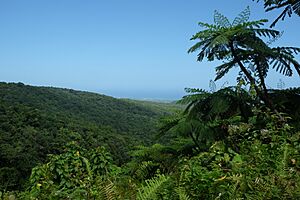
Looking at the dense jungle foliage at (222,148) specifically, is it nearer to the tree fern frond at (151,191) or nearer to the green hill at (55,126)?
the tree fern frond at (151,191)

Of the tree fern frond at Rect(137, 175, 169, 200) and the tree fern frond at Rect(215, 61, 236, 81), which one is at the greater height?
the tree fern frond at Rect(215, 61, 236, 81)

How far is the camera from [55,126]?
3167 inches

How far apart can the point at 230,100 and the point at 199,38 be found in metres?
0.67

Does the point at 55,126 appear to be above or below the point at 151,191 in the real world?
below

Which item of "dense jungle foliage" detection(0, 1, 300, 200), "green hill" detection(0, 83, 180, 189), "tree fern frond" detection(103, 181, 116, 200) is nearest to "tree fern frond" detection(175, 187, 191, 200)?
"dense jungle foliage" detection(0, 1, 300, 200)

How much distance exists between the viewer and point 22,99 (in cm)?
11431

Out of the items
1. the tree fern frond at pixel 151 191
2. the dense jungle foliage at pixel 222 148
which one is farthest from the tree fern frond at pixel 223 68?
the tree fern frond at pixel 151 191

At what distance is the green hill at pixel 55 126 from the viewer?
57.0m

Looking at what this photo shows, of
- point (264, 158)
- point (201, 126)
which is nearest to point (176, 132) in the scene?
point (201, 126)

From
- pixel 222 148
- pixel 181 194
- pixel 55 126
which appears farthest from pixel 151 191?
pixel 55 126

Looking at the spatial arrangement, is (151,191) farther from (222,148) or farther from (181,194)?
(222,148)

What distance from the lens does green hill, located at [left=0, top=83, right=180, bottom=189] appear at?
5700cm

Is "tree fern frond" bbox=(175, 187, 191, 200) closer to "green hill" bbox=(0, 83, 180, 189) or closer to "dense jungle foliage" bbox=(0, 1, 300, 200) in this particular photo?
"dense jungle foliage" bbox=(0, 1, 300, 200)

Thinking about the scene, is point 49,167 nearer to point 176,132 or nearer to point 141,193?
point 176,132
